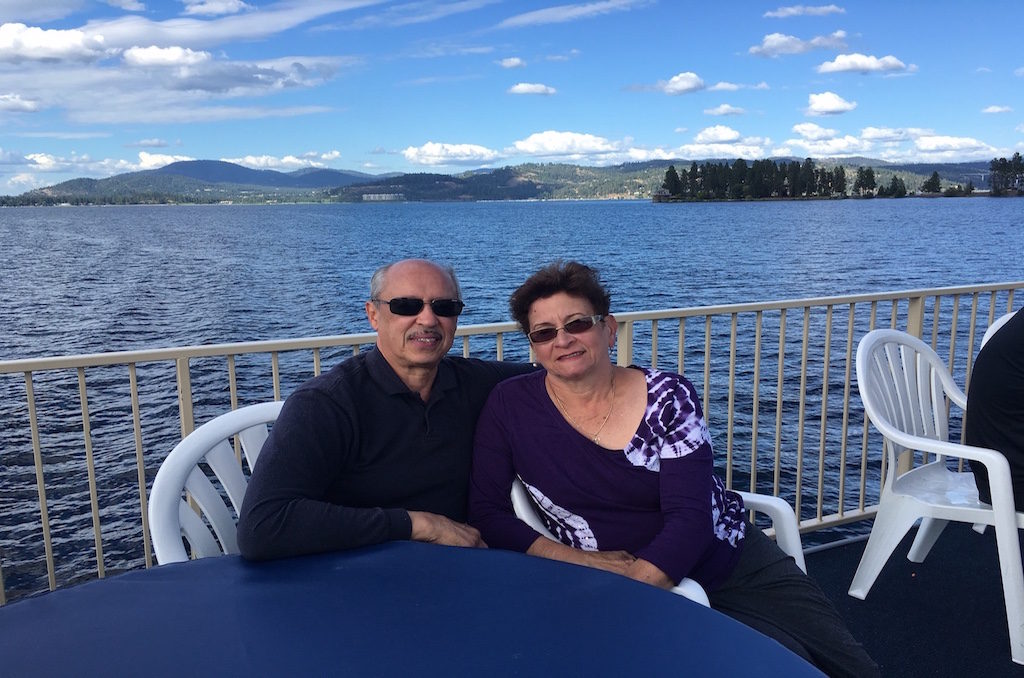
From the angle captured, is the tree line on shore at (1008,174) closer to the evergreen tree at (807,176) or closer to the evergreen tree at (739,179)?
the evergreen tree at (807,176)

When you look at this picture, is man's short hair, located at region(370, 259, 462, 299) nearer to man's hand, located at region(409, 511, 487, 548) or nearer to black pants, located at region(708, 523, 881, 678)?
man's hand, located at region(409, 511, 487, 548)

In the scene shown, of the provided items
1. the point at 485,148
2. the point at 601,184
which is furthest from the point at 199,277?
the point at 601,184

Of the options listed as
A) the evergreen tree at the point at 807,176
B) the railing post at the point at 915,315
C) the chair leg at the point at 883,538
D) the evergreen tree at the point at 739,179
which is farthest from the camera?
the evergreen tree at the point at 807,176

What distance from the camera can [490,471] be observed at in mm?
1920

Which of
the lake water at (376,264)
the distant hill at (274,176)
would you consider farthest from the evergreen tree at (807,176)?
the distant hill at (274,176)

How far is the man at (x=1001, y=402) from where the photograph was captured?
2.54 meters

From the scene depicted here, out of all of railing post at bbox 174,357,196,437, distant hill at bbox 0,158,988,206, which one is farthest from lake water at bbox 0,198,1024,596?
distant hill at bbox 0,158,988,206

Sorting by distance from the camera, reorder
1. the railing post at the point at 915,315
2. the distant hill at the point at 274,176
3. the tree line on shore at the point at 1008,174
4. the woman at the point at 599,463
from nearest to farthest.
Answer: the woman at the point at 599,463, the railing post at the point at 915,315, the tree line on shore at the point at 1008,174, the distant hill at the point at 274,176

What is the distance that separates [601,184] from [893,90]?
54.9 meters

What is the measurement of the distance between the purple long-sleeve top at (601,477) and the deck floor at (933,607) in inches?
50.4

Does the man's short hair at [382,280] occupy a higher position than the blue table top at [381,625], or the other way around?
the man's short hair at [382,280]

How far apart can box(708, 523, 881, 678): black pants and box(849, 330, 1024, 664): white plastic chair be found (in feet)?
3.26

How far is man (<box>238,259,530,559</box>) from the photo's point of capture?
63.2 inches

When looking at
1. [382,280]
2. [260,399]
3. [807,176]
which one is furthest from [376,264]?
[807,176]
